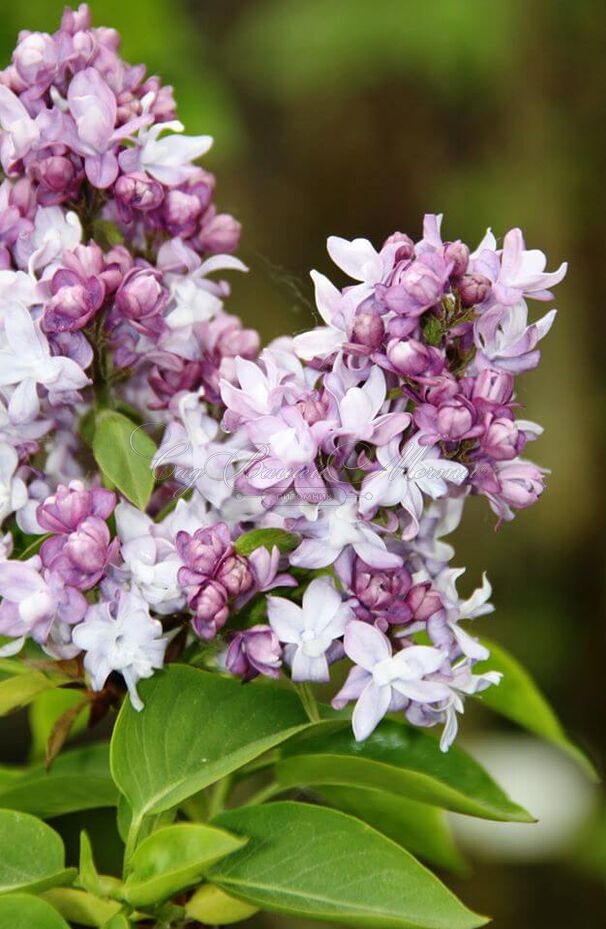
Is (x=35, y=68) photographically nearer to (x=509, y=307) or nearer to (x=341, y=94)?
(x=509, y=307)

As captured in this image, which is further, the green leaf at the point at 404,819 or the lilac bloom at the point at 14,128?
the green leaf at the point at 404,819

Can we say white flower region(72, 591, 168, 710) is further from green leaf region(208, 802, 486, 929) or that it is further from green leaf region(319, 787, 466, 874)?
green leaf region(319, 787, 466, 874)

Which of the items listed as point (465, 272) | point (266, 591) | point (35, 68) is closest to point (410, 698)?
point (266, 591)

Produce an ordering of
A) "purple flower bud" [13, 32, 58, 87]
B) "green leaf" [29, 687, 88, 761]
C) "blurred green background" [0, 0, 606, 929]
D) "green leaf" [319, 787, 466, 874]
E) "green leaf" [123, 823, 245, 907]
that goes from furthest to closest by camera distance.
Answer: "blurred green background" [0, 0, 606, 929] → "green leaf" [29, 687, 88, 761] → "green leaf" [319, 787, 466, 874] → "purple flower bud" [13, 32, 58, 87] → "green leaf" [123, 823, 245, 907]

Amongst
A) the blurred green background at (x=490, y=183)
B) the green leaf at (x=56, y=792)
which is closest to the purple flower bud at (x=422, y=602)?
the green leaf at (x=56, y=792)

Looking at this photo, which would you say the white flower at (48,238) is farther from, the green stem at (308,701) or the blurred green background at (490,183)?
the blurred green background at (490,183)

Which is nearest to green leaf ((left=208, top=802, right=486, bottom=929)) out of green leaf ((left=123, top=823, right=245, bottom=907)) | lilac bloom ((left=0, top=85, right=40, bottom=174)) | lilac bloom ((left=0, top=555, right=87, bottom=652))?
green leaf ((left=123, top=823, right=245, bottom=907))

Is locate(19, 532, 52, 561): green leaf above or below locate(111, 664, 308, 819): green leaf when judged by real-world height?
above
